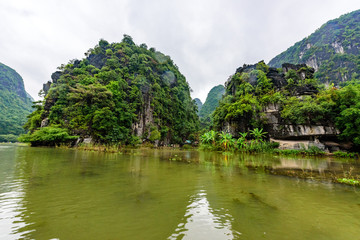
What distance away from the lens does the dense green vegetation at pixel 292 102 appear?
2108 centimetres

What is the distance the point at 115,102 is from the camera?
3136 centimetres

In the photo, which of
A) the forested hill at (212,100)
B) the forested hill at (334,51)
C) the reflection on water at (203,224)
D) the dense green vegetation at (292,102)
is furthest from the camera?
the forested hill at (212,100)

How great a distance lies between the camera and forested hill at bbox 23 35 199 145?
27062mm

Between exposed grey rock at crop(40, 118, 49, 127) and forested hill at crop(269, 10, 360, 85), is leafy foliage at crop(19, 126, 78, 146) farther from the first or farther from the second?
forested hill at crop(269, 10, 360, 85)

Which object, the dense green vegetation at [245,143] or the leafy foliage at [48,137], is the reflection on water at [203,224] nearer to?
the dense green vegetation at [245,143]

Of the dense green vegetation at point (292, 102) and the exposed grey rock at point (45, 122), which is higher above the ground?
the dense green vegetation at point (292, 102)

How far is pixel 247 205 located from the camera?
352cm

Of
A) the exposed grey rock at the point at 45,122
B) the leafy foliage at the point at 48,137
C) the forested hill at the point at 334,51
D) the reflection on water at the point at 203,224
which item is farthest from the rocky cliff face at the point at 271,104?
the forested hill at the point at 334,51

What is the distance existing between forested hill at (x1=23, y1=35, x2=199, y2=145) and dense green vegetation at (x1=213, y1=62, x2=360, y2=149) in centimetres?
1581

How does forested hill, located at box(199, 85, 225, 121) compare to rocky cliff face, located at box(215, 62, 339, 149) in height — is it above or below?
above

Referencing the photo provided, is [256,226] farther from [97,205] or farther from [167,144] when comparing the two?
[167,144]

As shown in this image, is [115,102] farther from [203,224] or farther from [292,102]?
[203,224]

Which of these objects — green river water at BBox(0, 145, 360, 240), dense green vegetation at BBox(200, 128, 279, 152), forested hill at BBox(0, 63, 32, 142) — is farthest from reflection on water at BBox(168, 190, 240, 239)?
forested hill at BBox(0, 63, 32, 142)

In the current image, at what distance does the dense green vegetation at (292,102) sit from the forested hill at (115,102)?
15814 millimetres
